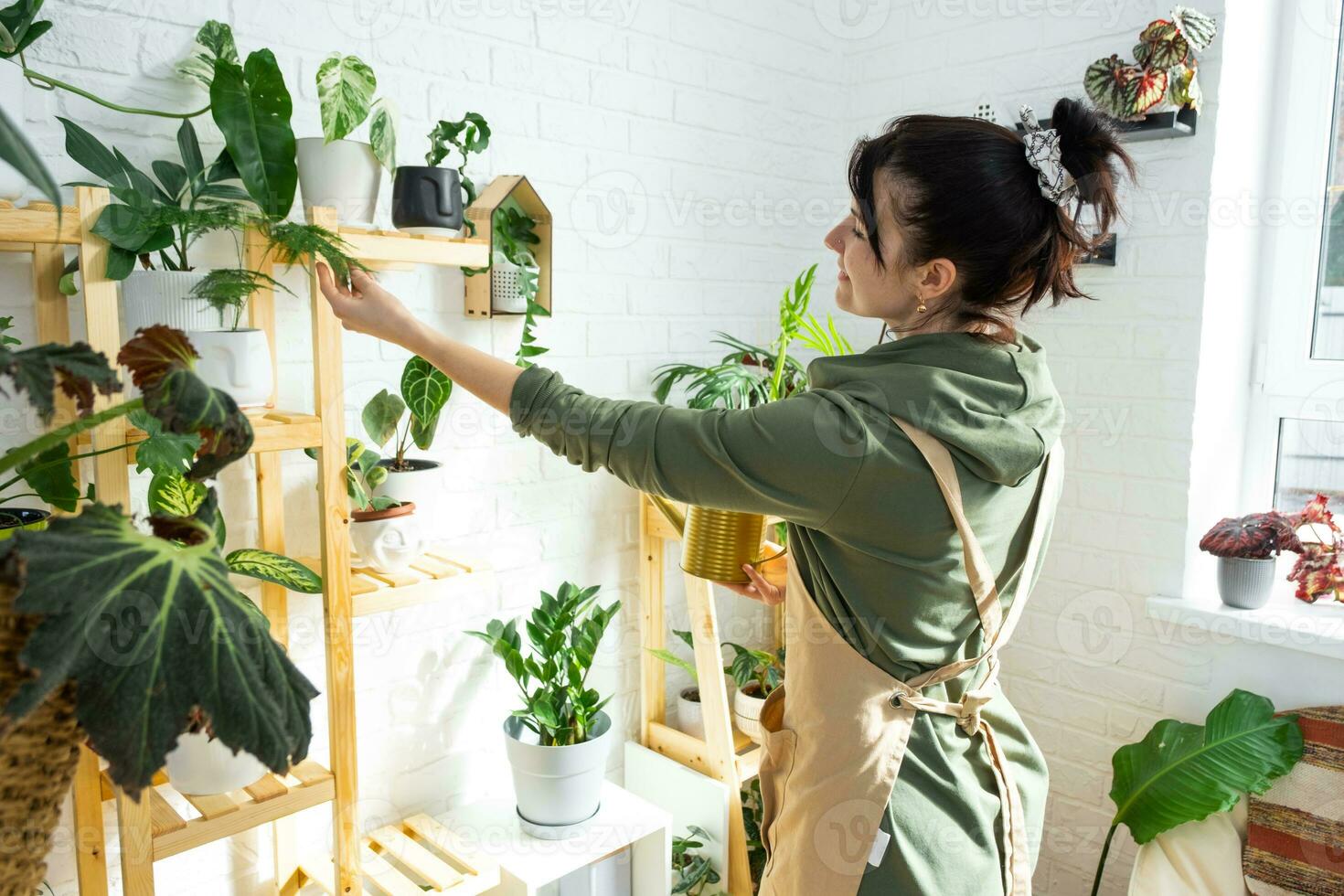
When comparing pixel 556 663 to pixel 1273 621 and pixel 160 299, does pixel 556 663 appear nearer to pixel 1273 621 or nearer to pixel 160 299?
pixel 160 299

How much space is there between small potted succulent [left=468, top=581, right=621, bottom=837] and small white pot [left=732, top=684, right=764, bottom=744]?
1.32ft

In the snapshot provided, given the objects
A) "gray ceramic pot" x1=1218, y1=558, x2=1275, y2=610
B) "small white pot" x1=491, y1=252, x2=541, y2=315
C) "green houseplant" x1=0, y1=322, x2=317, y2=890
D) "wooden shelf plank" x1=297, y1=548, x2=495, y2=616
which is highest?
"small white pot" x1=491, y1=252, x2=541, y2=315

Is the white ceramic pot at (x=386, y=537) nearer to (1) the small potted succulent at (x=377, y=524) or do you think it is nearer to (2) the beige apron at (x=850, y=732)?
(1) the small potted succulent at (x=377, y=524)

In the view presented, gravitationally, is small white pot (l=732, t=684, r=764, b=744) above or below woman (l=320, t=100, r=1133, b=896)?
below

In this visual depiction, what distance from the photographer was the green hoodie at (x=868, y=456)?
3.19 ft

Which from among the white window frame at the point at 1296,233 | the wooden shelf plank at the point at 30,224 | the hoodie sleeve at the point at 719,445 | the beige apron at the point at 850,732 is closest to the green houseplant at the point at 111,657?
the hoodie sleeve at the point at 719,445

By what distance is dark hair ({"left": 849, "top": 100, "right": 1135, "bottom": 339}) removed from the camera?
102 cm

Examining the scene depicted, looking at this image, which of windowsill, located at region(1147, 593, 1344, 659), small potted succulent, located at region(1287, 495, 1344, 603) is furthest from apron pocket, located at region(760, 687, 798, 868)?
small potted succulent, located at region(1287, 495, 1344, 603)

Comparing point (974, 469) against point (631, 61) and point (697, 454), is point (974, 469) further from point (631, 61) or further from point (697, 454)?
point (631, 61)

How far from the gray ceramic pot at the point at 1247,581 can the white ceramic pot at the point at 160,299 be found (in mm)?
1857

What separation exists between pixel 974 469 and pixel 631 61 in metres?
1.30

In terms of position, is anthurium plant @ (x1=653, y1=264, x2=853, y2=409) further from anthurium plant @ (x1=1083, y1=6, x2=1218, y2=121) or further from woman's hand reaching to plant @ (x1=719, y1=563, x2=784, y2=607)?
anthurium plant @ (x1=1083, y1=6, x2=1218, y2=121)

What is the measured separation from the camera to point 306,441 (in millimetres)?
1270

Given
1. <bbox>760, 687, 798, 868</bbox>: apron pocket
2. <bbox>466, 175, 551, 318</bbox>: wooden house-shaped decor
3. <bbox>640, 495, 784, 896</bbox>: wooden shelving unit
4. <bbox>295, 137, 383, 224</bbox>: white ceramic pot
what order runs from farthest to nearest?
<bbox>640, 495, 784, 896</bbox>: wooden shelving unit
<bbox>466, 175, 551, 318</bbox>: wooden house-shaped decor
<bbox>295, 137, 383, 224</bbox>: white ceramic pot
<bbox>760, 687, 798, 868</bbox>: apron pocket
